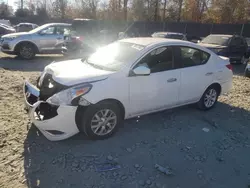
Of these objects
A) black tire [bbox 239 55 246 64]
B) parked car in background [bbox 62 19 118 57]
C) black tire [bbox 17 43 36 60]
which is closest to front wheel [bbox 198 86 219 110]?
parked car in background [bbox 62 19 118 57]

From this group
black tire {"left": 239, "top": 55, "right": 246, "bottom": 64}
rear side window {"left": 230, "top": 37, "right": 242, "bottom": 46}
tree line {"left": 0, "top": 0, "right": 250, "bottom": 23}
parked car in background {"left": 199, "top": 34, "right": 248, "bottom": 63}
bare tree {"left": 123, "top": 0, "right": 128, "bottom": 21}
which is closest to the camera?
parked car in background {"left": 199, "top": 34, "right": 248, "bottom": 63}

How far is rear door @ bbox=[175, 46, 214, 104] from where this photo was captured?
4.83 meters

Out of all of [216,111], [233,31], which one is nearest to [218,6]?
[233,31]

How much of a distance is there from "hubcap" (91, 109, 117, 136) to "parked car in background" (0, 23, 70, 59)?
8586 mm

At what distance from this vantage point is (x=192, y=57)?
16.6 ft

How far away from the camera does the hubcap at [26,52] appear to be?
11062 millimetres

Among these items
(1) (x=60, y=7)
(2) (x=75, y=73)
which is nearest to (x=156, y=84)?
(2) (x=75, y=73)

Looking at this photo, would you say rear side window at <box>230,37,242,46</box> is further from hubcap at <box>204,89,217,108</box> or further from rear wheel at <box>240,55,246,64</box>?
hubcap at <box>204,89,217,108</box>

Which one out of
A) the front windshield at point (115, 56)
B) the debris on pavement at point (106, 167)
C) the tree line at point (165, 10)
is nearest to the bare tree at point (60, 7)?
the tree line at point (165, 10)

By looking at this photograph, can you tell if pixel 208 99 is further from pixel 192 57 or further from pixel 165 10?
pixel 165 10

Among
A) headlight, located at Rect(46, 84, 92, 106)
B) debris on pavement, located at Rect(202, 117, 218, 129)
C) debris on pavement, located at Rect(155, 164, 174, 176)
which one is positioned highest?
headlight, located at Rect(46, 84, 92, 106)

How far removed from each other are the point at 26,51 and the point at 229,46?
9645mm

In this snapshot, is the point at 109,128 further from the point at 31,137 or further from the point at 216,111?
the point at 216,111

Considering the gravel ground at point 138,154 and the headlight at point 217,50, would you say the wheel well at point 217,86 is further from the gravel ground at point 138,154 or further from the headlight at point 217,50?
the headlight at point 217,50
